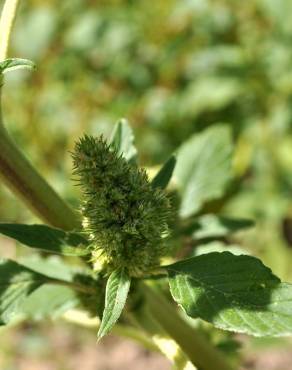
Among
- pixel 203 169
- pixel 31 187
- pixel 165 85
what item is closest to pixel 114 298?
pixel 31 187

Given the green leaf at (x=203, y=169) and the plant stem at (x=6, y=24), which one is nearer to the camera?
the plant stem at (x=6, y=24)

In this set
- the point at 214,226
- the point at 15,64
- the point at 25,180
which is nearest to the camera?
the point at 15,64

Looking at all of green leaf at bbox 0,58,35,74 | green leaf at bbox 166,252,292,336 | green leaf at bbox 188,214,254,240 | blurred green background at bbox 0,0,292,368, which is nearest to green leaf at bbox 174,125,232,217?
green leaf at bbox 188,214,254,240

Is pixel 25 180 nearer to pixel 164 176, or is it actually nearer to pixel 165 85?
pixel 164 176

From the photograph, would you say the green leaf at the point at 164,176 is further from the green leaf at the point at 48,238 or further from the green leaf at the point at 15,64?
the green leaf at the point at 15,64

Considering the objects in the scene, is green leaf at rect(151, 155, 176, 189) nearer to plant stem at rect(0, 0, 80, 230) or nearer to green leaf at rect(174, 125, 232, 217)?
plant stem at rect(0, 0, 80, 230)

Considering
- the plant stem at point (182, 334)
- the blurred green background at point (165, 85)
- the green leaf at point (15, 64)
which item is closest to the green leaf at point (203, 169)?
the plant stem at point (182, 334)
